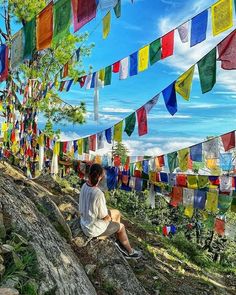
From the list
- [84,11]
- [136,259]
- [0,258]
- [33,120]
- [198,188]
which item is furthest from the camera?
[33,120]

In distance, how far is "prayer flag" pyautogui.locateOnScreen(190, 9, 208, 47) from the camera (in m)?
→ 5.90

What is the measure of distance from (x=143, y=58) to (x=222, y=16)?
2.59 meters

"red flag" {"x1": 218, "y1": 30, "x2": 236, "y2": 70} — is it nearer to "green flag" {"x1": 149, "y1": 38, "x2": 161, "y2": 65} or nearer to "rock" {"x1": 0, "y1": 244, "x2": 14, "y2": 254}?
"green flag" {"x1": 149, "y1": 38, "x2": 161, "y2": 65}

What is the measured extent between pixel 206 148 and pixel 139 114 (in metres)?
2.57

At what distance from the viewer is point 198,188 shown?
44.9ft

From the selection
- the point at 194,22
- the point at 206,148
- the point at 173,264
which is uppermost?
the point at 194,22

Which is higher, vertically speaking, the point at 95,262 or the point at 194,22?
the point at 194,22

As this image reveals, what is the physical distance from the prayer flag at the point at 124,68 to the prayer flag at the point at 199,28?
2.23 m

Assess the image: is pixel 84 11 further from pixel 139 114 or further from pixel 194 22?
pixel 139 114

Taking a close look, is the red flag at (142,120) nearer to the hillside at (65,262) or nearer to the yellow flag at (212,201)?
the hillside at (65,262)

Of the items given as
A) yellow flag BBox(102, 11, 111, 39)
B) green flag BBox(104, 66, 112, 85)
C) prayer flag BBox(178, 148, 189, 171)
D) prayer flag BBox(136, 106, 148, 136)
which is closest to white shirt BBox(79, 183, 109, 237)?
prayer flag BBox(136, 106, 148, 136)

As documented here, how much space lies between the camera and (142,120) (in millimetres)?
8500

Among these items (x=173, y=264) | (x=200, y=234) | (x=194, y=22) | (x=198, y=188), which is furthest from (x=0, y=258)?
(x=200, y=234)

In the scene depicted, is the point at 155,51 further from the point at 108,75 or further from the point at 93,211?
the point at 93,211
